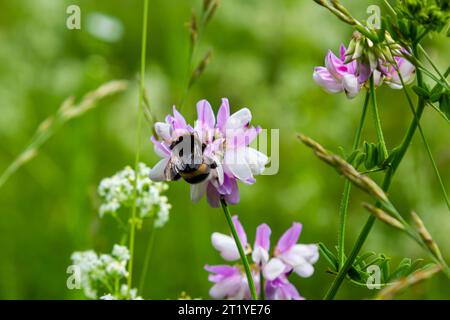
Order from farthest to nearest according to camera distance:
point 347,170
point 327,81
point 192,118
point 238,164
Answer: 1. point 192,118
2. point 327,81
3. point 238,164
4. point 347,170

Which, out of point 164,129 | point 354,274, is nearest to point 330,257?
point 354,274

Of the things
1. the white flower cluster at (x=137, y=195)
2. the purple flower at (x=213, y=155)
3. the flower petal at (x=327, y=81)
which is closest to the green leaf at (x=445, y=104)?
the flower petal at (x=327, y=81)

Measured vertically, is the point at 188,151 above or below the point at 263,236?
above

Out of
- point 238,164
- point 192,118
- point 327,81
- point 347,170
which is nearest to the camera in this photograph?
point 347,170

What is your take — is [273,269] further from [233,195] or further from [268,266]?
[233,195]

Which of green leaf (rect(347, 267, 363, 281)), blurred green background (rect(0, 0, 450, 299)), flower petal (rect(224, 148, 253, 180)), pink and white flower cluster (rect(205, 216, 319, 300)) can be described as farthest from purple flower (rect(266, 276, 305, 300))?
blurred green background (rect(0, 0, 450, 299))

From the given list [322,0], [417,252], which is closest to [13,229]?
[417,252]

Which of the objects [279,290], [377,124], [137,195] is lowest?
[279,290]

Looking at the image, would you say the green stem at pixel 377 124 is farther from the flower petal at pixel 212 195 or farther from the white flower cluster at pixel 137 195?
the white flower cluster at pixel 137 195

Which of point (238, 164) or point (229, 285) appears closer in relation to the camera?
point (238, 164)
